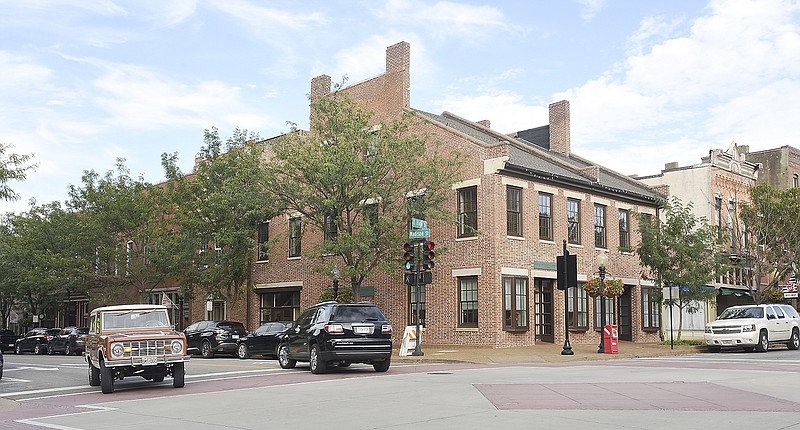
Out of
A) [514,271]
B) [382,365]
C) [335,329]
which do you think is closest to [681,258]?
[514,271]

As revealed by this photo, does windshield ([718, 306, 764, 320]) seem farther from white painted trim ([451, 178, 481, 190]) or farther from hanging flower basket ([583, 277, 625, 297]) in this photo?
white painted trim ([451, 178, 481, 190])

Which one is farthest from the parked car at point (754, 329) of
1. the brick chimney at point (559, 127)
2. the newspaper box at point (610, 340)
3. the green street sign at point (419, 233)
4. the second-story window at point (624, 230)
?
the brick chimney at point (559, 127)

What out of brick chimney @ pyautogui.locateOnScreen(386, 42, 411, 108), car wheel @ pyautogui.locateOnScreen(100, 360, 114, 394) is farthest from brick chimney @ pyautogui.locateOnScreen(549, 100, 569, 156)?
car wheel @ pyautogui.locateOnScreen(100, 360, 114, 394)

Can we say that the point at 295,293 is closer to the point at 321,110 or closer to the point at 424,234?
the point at 321,110

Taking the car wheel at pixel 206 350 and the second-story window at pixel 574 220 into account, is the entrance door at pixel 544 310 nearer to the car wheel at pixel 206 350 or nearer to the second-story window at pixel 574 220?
the second-story window at pixel 574 220

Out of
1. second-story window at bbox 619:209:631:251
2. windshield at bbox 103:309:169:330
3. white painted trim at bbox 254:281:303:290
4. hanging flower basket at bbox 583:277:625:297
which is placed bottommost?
windshield at bbox 103:309:169:330

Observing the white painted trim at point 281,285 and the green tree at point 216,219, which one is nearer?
the green tree at point 216,219

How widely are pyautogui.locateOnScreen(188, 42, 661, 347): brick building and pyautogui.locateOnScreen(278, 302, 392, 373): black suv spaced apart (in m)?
11.5

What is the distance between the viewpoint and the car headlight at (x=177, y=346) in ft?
55.2

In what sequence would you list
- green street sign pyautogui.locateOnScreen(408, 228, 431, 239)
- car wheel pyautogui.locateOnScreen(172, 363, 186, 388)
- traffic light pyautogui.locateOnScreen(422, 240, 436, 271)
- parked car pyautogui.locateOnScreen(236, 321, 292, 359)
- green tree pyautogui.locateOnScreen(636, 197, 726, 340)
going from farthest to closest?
green tree pyautogui.locateOnScreen(636, 197, 726, 340) < parked car pyautogui.locateOnScreen(236, 321, 292, 359) < green street sign pyautogui.locateOnScreen(408, 228, 431, 239) < traffic light pyautogui.locateOnScreen(422, 240, 436, 271) < car wheel pyautogui.locateOnScreen(172, 363, 186, 388)

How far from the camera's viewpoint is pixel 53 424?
11906mm

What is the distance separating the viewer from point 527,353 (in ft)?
91.5

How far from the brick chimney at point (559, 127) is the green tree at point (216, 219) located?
1604cm

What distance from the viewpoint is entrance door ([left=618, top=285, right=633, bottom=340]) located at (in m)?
37.7
